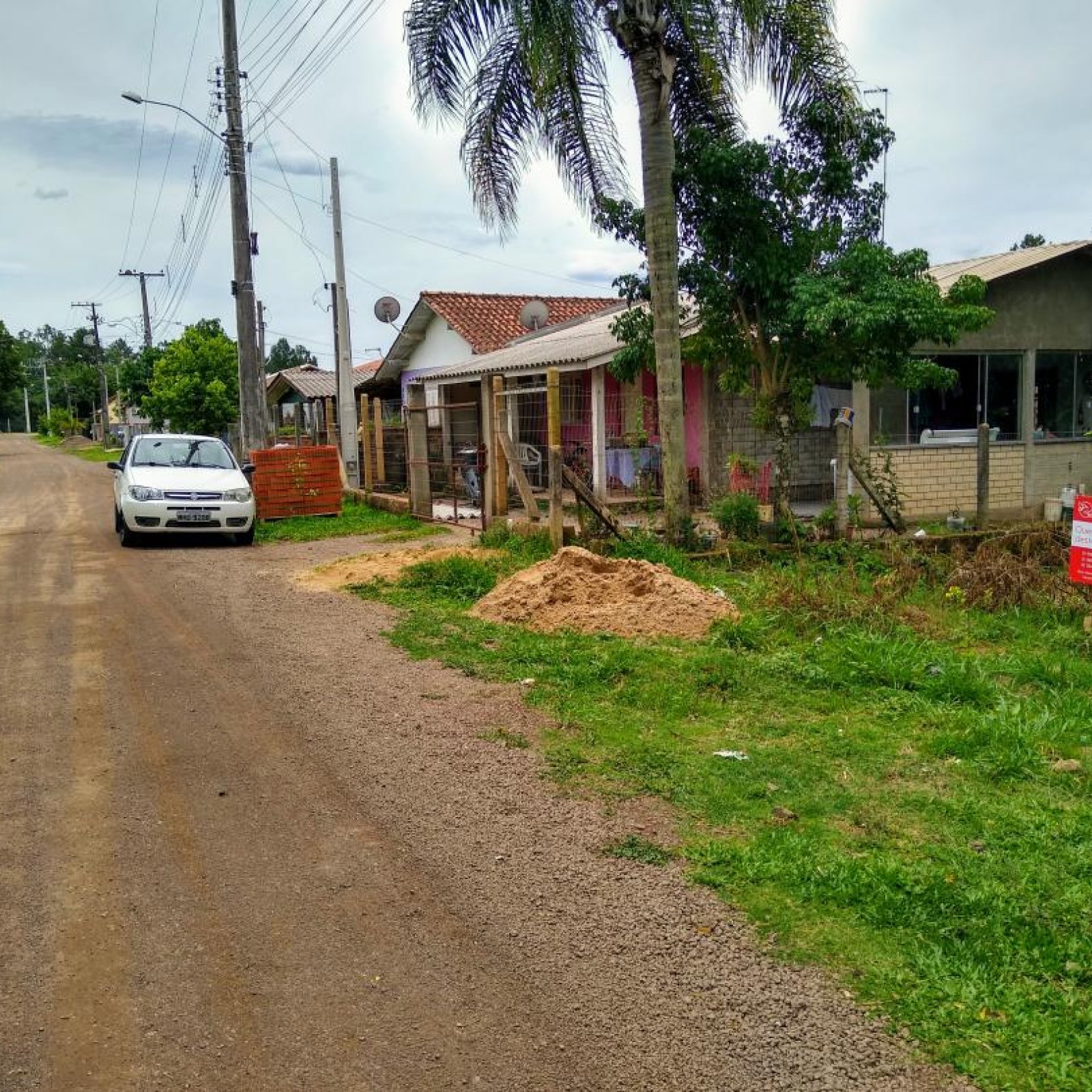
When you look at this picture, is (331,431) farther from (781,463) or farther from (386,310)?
(781,463)

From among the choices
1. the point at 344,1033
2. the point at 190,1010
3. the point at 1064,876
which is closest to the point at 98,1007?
the point at 190,1010

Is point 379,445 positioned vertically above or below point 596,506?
above

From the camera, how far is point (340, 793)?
5.15 meters

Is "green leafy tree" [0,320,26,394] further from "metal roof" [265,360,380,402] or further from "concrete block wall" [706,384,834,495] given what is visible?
"concrete block wall" [706,384,834,495]

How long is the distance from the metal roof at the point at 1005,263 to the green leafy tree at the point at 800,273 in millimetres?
2393

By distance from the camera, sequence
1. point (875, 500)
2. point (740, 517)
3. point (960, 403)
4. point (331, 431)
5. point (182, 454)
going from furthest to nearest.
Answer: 1. point (331, 431)
2. point (960, 403)
3. point (182, 454)
4. point (875, 500)
5. point (740, 517)

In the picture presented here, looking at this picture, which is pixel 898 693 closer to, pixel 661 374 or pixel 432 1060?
pixel 432 1060

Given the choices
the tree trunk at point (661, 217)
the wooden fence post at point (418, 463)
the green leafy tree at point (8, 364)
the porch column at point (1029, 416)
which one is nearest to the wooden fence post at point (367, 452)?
the wooden fence post at point (418, 463)

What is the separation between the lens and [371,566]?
1212 cm

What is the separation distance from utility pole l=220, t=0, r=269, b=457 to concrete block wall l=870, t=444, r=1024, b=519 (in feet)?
37.9

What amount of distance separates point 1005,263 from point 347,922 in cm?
1620

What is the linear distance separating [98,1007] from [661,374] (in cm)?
982

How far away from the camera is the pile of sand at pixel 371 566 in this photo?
37.1ft

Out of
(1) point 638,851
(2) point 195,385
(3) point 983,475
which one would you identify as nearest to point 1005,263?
(3) point 983,475
